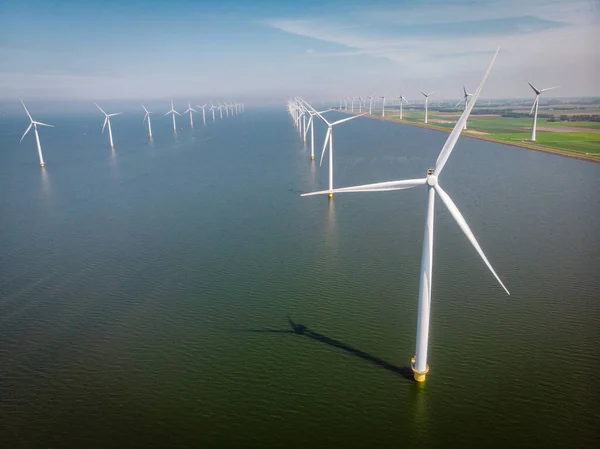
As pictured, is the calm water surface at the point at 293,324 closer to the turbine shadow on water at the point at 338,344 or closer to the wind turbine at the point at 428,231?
the turbine shadow on water at the point at 338,344

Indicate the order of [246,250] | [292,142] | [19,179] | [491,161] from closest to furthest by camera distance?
[246,250] → [19,179] → [491,161] → [292,142]

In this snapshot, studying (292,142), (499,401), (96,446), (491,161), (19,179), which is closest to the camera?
(96,446)

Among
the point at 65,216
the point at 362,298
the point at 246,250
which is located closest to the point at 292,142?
the point at 65,216

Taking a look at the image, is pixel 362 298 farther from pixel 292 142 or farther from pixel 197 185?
pixel 292 142

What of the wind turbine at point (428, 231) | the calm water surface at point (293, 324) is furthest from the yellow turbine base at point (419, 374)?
the calm water surface at point (293, 324)

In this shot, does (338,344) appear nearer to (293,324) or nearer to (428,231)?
(293,324)

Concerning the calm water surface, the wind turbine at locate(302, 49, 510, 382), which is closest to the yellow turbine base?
the wind turbine at locate(302, 49, 510, 382)
